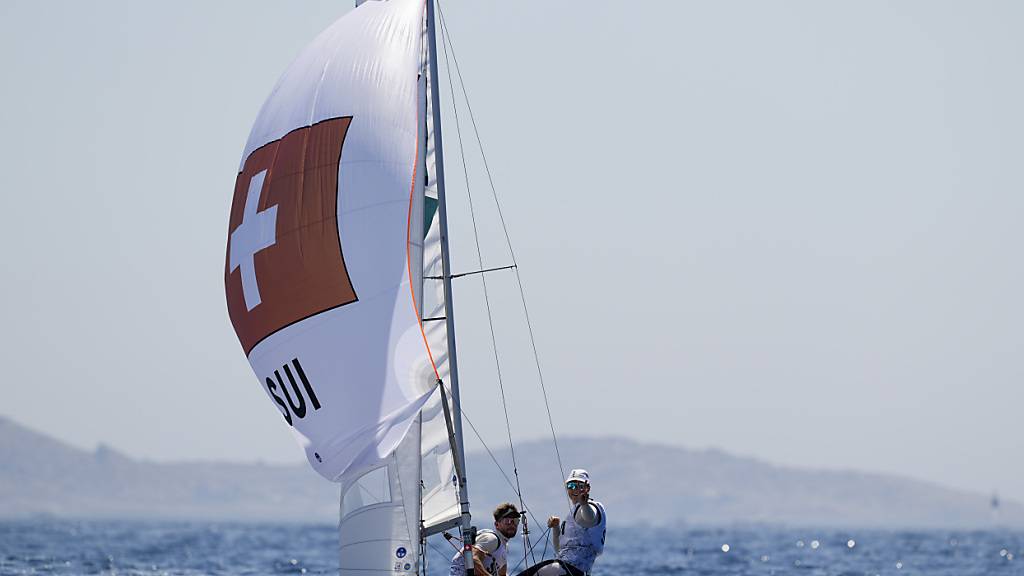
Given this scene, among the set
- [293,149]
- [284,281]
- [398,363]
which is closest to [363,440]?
[398,363]

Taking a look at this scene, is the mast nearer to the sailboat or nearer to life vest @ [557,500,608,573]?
the sailboat

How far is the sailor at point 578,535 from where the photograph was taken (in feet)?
51.7

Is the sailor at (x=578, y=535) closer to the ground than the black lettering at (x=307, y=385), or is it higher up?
closer to the ground

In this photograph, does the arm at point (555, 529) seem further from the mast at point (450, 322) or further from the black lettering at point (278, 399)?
the black lettering at point (278, 399)

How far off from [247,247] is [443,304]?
7.05 ft

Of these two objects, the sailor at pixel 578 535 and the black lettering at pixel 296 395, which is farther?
the black lettering at pixel 296 395

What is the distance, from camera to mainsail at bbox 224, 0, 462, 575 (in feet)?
51.4

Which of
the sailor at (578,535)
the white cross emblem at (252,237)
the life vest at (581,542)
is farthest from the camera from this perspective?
the white cross emblem at (252,237)

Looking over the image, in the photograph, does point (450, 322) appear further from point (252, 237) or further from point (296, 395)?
point (252, 237)

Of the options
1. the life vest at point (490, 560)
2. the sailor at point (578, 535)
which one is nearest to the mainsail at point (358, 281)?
the life vest at point (490, 560)

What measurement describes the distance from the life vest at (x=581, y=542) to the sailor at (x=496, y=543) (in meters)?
0.58

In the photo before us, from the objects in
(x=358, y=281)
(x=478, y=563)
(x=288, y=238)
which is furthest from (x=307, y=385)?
(x=478, y=563)

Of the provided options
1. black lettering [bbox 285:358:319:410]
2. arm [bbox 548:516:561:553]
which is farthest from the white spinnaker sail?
arm [bbox 548:516:561:553]

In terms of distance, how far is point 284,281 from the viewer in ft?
52.7
